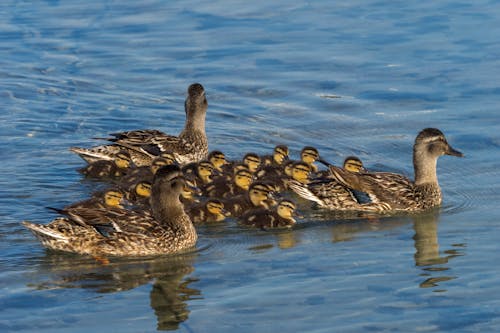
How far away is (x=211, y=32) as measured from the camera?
15.8 m

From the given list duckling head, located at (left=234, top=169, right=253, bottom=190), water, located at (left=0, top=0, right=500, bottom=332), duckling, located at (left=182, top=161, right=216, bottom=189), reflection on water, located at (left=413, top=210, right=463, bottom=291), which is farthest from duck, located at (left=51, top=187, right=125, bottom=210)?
reflection on water, located at (left=413, top=210, right=463, bottom=291)

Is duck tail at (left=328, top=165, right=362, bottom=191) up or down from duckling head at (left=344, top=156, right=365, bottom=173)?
down

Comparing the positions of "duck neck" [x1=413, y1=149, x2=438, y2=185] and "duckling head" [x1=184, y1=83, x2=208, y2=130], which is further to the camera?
"duckling head" [x1=184, y1=83, x2=208, y2=130]

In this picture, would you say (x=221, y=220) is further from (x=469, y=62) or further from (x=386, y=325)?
(x=469, y=62)

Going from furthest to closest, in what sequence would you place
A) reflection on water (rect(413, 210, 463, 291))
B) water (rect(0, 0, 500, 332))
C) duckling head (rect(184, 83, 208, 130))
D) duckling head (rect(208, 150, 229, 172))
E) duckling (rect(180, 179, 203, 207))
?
duckling head (rect(184, 83, 208, 130))
duckling head (rect(208, 150, 229, 172))
duckling (rect(180, 179, 203, 207))
reflection on water (rect(413, 210, 463, 291))
water (rect(0, 0, 500, 332))

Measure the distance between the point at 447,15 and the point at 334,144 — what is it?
4933 mm

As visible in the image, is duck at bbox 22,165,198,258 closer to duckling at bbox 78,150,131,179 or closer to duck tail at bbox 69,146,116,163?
duckling at bbox 78,150,131,179

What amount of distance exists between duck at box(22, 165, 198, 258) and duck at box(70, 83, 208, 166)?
2320 millimetres

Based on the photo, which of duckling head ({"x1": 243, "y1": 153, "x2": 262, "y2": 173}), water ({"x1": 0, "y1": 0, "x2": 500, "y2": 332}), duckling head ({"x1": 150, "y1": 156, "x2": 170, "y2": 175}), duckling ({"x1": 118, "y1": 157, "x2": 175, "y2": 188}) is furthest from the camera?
duckling head ({"x1": 243, "y1": 153, "x2": 262, "y2": 173})

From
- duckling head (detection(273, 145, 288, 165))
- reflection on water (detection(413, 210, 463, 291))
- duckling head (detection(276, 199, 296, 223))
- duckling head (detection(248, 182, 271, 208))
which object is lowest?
reflection on water (detection(413, 210, 463, 291))

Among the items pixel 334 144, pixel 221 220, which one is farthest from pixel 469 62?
pixel 221 220

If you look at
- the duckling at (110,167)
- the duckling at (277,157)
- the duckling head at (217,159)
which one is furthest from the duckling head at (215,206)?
the duckling at (110,167)

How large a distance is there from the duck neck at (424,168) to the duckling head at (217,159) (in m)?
1.86

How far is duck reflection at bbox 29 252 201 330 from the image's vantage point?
24.6 ft
